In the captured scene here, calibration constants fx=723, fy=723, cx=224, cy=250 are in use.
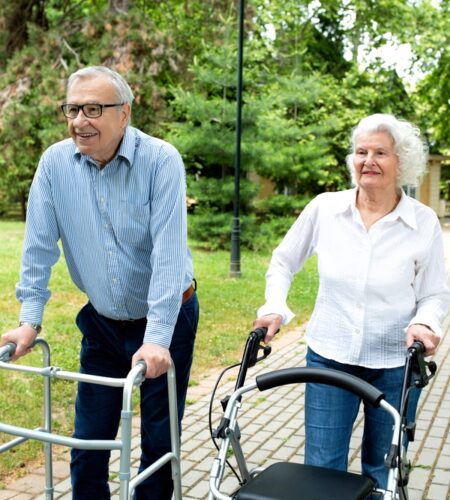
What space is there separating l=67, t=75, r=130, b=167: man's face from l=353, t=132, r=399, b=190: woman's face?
898 mm

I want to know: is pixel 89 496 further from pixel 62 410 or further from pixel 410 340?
pixel 62 410

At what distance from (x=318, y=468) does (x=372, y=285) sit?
70 cm

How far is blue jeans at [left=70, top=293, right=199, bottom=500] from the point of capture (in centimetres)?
292

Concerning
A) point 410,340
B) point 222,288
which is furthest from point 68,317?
point 410,340

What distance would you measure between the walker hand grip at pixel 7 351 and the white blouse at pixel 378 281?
0.91 meters

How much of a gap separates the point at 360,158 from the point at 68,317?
6848 mm

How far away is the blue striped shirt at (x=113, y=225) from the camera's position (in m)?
2.65

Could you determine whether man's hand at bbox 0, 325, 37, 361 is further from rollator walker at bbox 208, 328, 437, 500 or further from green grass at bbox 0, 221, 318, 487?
green grass at bbox 0, 221, 318, 487

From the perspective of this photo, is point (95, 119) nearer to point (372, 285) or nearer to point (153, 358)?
point (153, 358)

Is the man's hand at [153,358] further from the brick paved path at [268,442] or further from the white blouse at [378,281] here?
the brick paved path at [268,442]

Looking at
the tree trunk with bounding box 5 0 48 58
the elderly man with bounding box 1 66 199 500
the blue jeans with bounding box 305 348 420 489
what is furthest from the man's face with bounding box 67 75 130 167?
the tree trunk with bounding box 5 0 48 58

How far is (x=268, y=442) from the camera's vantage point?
16.3 feet

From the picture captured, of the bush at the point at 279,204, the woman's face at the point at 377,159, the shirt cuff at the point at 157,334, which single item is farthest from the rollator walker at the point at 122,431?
the bush at the point at 279,204

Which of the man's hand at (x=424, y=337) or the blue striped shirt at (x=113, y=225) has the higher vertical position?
the blue striped shirt at (x=113, y=225)
